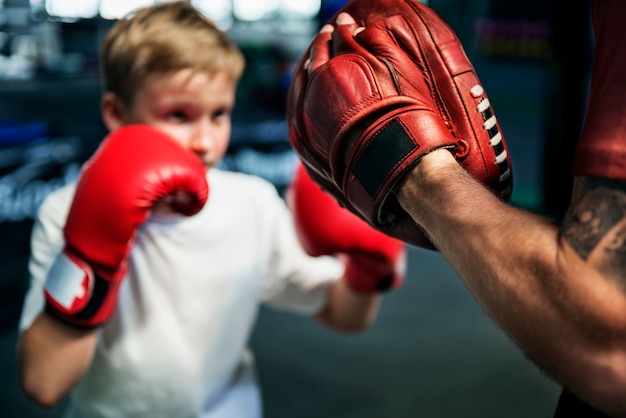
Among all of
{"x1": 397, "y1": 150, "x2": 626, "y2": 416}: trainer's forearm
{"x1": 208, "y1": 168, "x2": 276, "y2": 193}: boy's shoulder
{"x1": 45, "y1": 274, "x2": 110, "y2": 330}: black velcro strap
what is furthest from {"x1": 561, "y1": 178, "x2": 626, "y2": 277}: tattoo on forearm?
{"x1": 208, "y1": 168, "x2": 276, "y2": 193}: boy's shoulder

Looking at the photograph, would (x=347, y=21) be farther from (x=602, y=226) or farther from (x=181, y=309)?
(x=181, y=309)

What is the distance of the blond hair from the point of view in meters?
0.99

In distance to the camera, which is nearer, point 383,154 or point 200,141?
point 383,154

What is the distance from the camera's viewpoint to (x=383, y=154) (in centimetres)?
56

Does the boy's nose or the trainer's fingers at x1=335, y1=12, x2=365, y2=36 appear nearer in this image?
the trainer's fingers at x1=335, y1=12, x2=365, y2=36

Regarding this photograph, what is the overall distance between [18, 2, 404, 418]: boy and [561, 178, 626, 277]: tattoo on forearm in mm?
527

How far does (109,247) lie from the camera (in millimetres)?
870

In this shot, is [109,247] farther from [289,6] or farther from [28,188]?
[289,6]

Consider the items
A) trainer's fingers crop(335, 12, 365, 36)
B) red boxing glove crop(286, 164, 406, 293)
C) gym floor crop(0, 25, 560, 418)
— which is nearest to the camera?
trainer's fingers crop(335, 12, 365, 36)

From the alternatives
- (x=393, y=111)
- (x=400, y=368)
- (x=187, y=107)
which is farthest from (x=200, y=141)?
(x=400, y=368)

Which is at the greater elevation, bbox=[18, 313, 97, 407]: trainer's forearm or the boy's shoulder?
the boy's shoulder

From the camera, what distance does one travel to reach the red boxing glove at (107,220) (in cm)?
86

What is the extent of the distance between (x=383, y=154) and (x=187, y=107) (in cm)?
53

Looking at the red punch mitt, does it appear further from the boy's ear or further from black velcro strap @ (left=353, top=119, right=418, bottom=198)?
the boy's ear
